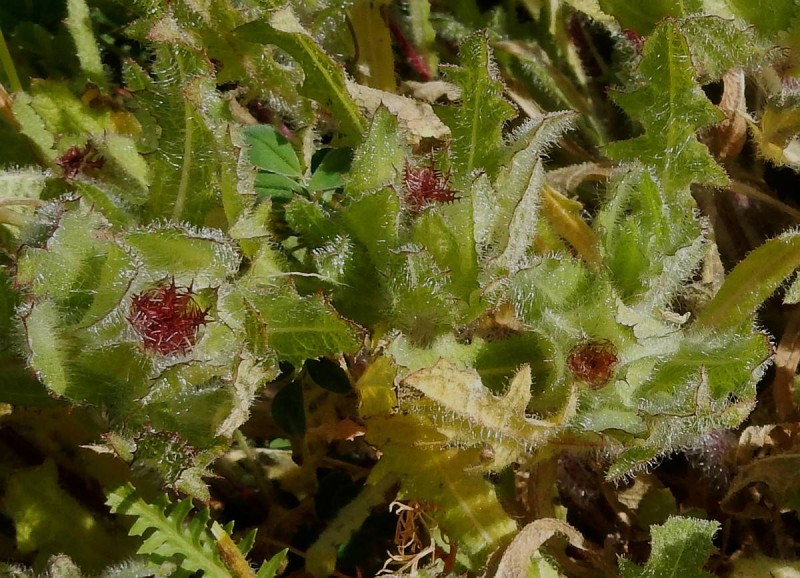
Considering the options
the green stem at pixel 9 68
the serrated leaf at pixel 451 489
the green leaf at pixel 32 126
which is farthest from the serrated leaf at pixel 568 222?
the green stem at pixel 9 68

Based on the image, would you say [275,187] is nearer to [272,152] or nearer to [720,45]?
[272,152]

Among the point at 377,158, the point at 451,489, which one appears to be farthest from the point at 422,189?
the point at 451,489

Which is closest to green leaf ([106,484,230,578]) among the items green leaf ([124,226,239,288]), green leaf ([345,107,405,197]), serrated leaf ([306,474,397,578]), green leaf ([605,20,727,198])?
serrated leaf ([306,474,397,578])

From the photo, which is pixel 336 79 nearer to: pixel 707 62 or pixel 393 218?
pixel 393 218

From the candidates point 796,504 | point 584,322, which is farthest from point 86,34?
point 796,504

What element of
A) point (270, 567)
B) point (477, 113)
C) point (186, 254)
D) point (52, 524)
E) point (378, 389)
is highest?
point (477, 113)

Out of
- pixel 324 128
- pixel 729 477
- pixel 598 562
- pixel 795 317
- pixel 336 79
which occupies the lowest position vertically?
pixel 598 562

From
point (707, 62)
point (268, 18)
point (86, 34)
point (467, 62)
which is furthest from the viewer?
point (86, 34)

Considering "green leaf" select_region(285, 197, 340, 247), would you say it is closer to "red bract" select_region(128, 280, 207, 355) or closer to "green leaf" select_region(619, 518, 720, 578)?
"red bract" select_region(128, 280, 207, 355)

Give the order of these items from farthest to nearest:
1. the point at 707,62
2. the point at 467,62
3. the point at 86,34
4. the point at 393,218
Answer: the point at 86,34, the point at 707,62, the point at 467,62, the point at 393,218
